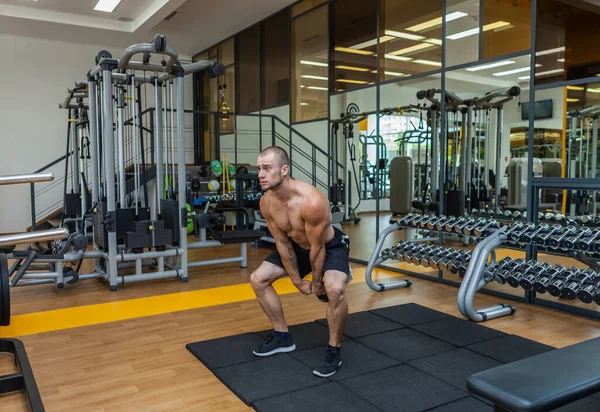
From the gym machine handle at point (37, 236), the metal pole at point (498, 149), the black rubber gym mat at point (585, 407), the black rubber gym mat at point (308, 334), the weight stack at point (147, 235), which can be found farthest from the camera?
the metal pole at point (498, 149)

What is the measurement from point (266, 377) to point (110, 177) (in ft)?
8.04

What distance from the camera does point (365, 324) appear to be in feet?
10.6

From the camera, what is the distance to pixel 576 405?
2096mm

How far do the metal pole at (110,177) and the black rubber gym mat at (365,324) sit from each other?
195cm

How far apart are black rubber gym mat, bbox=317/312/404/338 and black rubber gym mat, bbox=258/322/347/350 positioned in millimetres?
98

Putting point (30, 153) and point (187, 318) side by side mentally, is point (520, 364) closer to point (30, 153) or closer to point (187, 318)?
point (187, 318)

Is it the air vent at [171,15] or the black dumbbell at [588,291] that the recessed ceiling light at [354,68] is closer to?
the air vent at [171,15]

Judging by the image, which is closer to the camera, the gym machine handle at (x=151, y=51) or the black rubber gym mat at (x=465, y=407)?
the black rubber gym mat at (x=465, y=407)

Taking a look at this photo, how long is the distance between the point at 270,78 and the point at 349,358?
541 centimetres

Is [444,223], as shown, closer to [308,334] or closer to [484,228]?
[484,228]

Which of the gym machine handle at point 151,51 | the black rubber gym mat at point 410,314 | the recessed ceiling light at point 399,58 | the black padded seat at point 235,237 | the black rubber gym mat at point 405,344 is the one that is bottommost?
the black rubber gym mat at point 410,314

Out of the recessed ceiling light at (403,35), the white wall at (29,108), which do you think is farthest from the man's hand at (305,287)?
the white wall at (29,108)

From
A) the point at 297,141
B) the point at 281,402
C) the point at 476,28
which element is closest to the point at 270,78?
the point at 297,141

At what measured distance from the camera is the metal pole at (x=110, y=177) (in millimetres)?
4055
